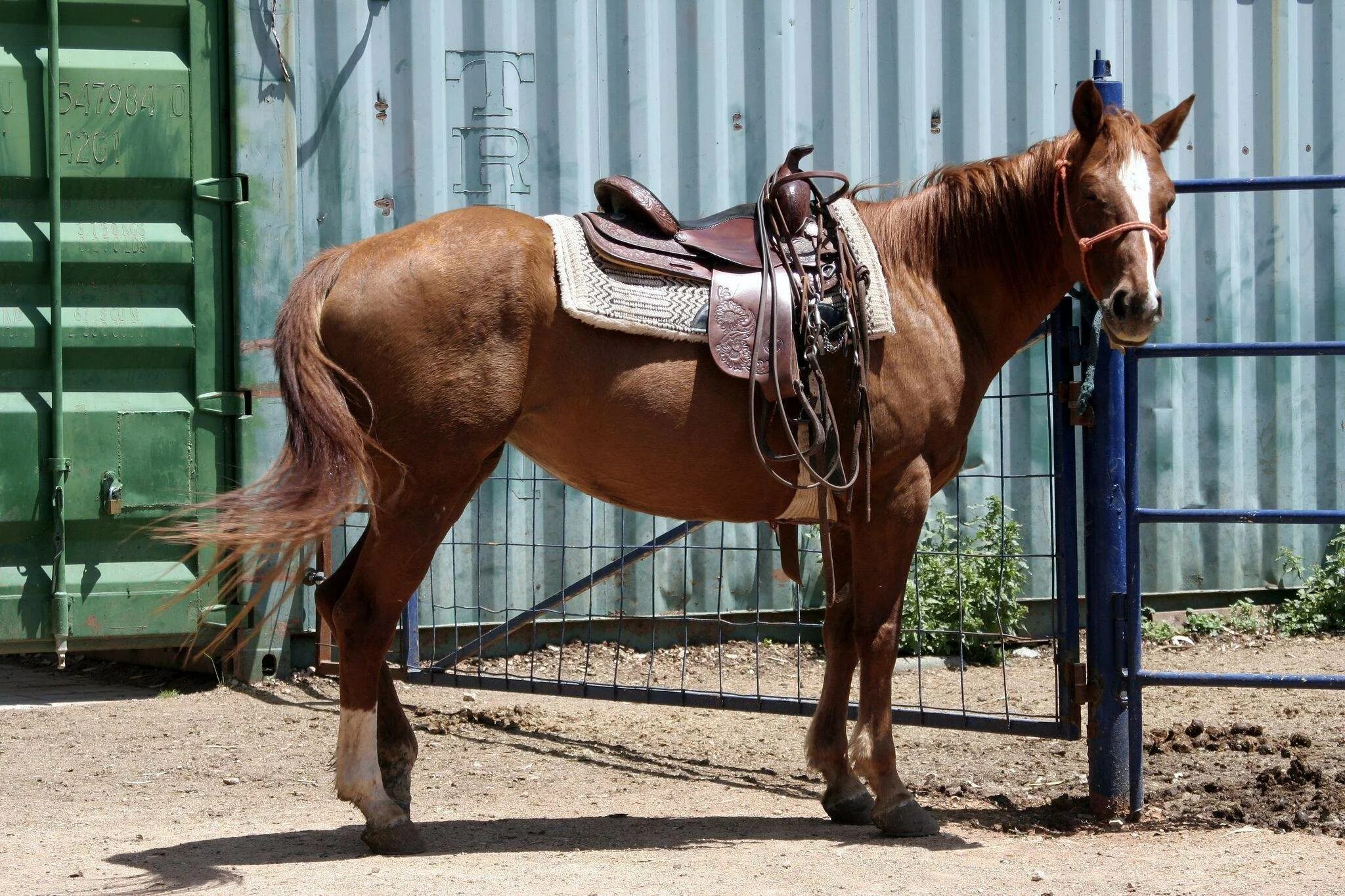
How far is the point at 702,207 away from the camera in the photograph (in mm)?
6891

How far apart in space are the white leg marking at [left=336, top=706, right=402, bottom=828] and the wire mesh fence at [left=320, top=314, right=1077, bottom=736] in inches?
77.6

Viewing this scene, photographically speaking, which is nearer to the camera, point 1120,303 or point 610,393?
point 1120,303

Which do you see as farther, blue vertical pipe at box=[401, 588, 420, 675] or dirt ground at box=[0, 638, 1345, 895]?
blue vertical pipe at box=[401, 588, 420, 675]

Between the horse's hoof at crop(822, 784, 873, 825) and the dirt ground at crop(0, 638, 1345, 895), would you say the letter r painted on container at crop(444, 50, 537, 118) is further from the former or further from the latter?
the horse's hoof at crop(822, 784, 873, 825)

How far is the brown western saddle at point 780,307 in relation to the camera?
4.13 m

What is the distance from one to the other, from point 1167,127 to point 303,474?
2803mm

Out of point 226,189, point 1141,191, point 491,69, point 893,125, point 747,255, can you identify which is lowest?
point 747,255

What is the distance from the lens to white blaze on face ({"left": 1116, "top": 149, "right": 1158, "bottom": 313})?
3920 millimetres

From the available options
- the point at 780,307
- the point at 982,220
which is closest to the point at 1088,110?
the point at 982,220

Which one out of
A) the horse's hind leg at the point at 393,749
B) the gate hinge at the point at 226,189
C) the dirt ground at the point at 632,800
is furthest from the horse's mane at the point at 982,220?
the gate hinge at the point at 226,189

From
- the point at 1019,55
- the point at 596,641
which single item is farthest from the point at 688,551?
the point at 1019,55

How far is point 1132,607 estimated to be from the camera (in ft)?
14.5

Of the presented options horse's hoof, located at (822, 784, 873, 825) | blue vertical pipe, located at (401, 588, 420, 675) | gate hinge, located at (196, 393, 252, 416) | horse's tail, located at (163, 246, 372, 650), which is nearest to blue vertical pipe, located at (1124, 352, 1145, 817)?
horse's hoof, located at (822, 784, 873, 825)

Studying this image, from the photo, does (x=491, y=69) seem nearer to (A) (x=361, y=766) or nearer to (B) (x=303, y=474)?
(B) (x=303, y=474)
